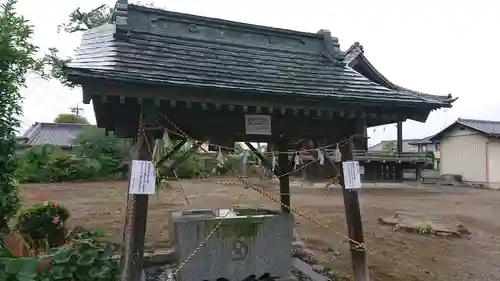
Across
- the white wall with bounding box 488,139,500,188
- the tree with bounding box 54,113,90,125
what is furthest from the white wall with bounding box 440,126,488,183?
the tree with bounding box 54,113,90,125

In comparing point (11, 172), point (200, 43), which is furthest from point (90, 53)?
point (11, 172)

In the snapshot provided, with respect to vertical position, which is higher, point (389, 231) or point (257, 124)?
point (257, 124)

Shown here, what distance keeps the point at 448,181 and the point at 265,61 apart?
29.6 metres

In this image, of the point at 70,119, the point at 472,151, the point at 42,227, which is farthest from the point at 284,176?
the point at 70,119

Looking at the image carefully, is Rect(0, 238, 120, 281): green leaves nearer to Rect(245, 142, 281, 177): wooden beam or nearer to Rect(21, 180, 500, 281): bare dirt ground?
Rect(245, 142, 281, 177): wooden beam

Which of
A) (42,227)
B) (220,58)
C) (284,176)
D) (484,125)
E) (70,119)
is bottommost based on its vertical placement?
(42,227)

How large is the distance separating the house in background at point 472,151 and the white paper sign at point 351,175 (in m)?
26.8

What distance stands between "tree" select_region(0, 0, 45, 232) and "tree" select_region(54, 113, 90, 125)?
37.1 meters

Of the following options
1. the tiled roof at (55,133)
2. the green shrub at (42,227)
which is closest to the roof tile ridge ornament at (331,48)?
the green shrub at (42,227)

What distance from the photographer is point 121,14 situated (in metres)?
5.92

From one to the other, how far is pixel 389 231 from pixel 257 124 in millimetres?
7972

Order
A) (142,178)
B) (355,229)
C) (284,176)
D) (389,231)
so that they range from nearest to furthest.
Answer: (142,178)
(355,229)
(284,176)
(389,231)

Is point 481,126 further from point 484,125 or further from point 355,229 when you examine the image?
point 355,229

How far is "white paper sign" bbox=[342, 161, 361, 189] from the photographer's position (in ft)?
19.4
